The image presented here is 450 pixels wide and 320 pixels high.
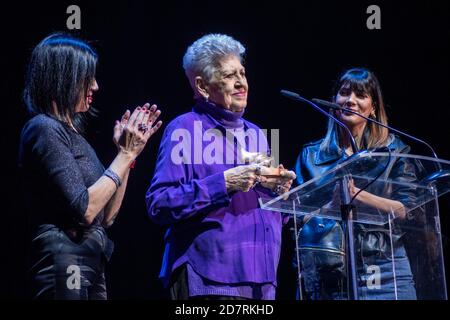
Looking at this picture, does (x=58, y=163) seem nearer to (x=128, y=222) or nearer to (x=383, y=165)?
(x=383, y=165)

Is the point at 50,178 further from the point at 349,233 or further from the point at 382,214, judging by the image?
the point at 382,214

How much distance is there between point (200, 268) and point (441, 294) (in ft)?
2.68

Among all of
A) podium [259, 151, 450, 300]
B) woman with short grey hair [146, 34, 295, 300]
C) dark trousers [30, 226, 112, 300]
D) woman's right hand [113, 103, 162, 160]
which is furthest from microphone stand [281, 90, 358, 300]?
dark trousers [30, 226, 112, 300]

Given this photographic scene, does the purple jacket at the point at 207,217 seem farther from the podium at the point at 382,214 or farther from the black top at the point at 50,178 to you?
the black top at the point at 50,178

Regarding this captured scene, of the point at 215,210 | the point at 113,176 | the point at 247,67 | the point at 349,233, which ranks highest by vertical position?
the point at 247,67

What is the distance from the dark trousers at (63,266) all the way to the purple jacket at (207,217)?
25cm

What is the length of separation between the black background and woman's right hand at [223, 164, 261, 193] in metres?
1.27

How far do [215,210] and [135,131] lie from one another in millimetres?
423

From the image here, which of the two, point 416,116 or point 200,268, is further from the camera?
point 416,116

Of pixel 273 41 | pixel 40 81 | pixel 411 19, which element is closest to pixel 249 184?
pixel 40 81

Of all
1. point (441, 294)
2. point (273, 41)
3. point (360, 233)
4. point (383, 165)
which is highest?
point (273, 41)

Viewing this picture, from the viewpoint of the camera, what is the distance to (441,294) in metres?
2.44

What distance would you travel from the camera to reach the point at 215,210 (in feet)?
8.30

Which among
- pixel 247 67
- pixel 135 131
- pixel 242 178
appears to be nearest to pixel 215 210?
pixel 242 178
